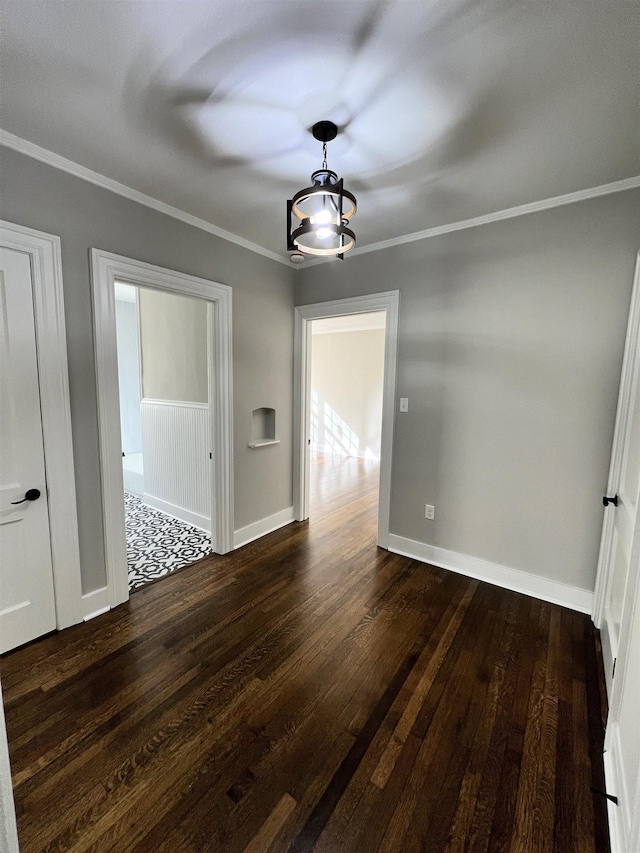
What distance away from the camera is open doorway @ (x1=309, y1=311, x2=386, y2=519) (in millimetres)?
6911

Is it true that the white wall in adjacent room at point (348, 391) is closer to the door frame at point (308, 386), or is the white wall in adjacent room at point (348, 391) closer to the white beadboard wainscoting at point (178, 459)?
the door frame at point (308, 386)

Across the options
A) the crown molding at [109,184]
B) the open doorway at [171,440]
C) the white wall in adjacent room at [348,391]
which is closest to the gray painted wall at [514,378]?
the crown molding at [109,184]

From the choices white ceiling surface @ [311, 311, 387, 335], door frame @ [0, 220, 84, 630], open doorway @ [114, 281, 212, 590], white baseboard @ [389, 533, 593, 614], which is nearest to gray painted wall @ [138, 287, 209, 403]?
open doorway @ [114, 281, 212, 590]

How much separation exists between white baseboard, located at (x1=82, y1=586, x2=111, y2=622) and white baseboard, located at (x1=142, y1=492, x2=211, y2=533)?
3.91 ft

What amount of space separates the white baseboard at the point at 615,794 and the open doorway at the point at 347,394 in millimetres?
Answer: 4722

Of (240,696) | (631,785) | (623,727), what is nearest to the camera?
(631,785)

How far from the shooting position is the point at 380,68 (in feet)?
4.44

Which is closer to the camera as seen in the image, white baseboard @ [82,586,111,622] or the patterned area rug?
white baseboard @ [82,586,111,622]

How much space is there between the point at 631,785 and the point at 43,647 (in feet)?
8.86

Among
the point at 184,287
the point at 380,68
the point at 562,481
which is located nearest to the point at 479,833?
the point at 562,481

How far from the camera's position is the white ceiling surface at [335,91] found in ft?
3.86

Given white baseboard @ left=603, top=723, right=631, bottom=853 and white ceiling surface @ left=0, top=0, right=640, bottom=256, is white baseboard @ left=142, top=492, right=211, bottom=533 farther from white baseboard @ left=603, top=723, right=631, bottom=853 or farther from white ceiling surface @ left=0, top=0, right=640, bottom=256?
white baseboard @ left=603, top=723, right=631, bottom=853

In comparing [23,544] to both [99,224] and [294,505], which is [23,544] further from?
[294,505]

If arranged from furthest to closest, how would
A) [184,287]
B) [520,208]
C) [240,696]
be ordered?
[184,287], [520,208], [240,696]
